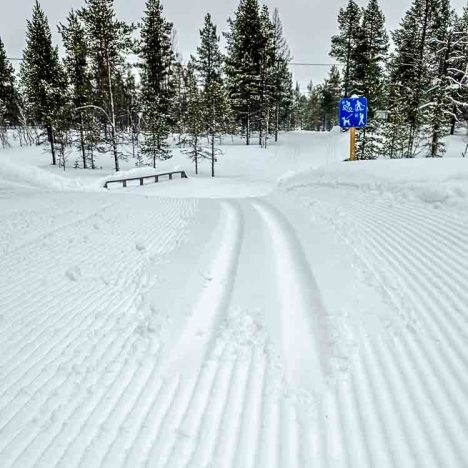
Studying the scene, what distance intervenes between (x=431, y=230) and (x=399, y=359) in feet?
14.1

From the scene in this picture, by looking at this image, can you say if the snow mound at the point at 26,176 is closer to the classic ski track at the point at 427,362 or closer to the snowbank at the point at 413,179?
the snowbank at the point at 413,179

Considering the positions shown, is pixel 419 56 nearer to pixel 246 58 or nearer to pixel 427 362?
pixel 246 58

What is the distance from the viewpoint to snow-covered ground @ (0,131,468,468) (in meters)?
2.48

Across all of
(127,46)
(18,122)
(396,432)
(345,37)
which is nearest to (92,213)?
(396,432)

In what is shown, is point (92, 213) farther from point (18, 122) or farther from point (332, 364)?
point (18, 122)

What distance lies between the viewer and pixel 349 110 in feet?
50.0

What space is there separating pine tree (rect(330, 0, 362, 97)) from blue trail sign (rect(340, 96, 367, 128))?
2582 cm

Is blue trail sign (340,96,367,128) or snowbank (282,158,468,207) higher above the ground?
blue trail sign (340,96,367,128)

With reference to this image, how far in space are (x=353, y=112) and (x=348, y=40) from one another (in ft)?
106

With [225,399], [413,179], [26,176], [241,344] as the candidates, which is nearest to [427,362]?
[241,344]

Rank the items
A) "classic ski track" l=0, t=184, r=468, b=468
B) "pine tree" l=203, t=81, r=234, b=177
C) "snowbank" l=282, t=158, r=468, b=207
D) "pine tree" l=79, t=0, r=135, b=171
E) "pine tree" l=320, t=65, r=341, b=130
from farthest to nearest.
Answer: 1. "pine tree" l=320, t=65, r=341, b=130
2. "pine tree" l=203, t=81, r=234, b=177
3. "pine tree" l=79, t=0, r=135, b=171
4. "snowbank" l=282, t=158, r=468, b=207
5. "classic ski track" l=0, t=184, r=468, b=468

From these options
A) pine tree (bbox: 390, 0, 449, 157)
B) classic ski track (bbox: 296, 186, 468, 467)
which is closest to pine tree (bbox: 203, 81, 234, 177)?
→ pine tree (bbox: 390, 0, 449, 157)

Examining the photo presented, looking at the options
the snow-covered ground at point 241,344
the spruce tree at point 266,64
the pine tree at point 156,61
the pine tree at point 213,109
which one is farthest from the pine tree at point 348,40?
the snow-covered ground at point 241,344

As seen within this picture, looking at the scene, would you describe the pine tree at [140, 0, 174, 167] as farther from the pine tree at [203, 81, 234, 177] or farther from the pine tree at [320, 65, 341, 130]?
the pine tree at [320, 65, 341, 130]
